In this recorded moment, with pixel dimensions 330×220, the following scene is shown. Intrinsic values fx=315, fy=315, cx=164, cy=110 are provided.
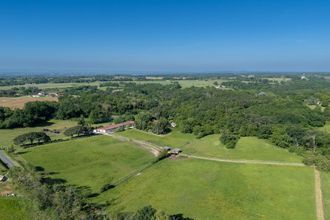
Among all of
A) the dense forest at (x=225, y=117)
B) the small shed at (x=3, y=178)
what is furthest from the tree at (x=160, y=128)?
the small shed at (x=3, y=178)

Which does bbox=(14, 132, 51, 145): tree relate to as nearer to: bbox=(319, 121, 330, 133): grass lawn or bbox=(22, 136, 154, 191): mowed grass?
bbox=(22, 136, 154, 191): mowed grass

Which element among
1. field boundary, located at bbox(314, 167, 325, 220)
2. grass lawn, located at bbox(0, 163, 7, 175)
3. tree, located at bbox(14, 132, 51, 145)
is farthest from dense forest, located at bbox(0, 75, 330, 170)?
grass lawn, located at bbox(0, 163, 7, 175)

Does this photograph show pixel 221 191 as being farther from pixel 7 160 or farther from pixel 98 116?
pixel 98 116

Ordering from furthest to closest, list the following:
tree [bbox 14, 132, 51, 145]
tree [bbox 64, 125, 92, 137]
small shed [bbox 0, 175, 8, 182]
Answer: tree [bbox 64, 125, 92, 137]
tree [bbox 14, 132, 51, 145]
small shed [bbox 0, 175, 8, 182]

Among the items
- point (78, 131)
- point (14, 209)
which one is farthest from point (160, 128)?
point (14, 209)

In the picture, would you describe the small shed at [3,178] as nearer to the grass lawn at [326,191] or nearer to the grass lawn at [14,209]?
the grass lawn at [14,209]

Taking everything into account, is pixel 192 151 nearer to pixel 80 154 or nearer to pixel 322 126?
pixel 80 154
